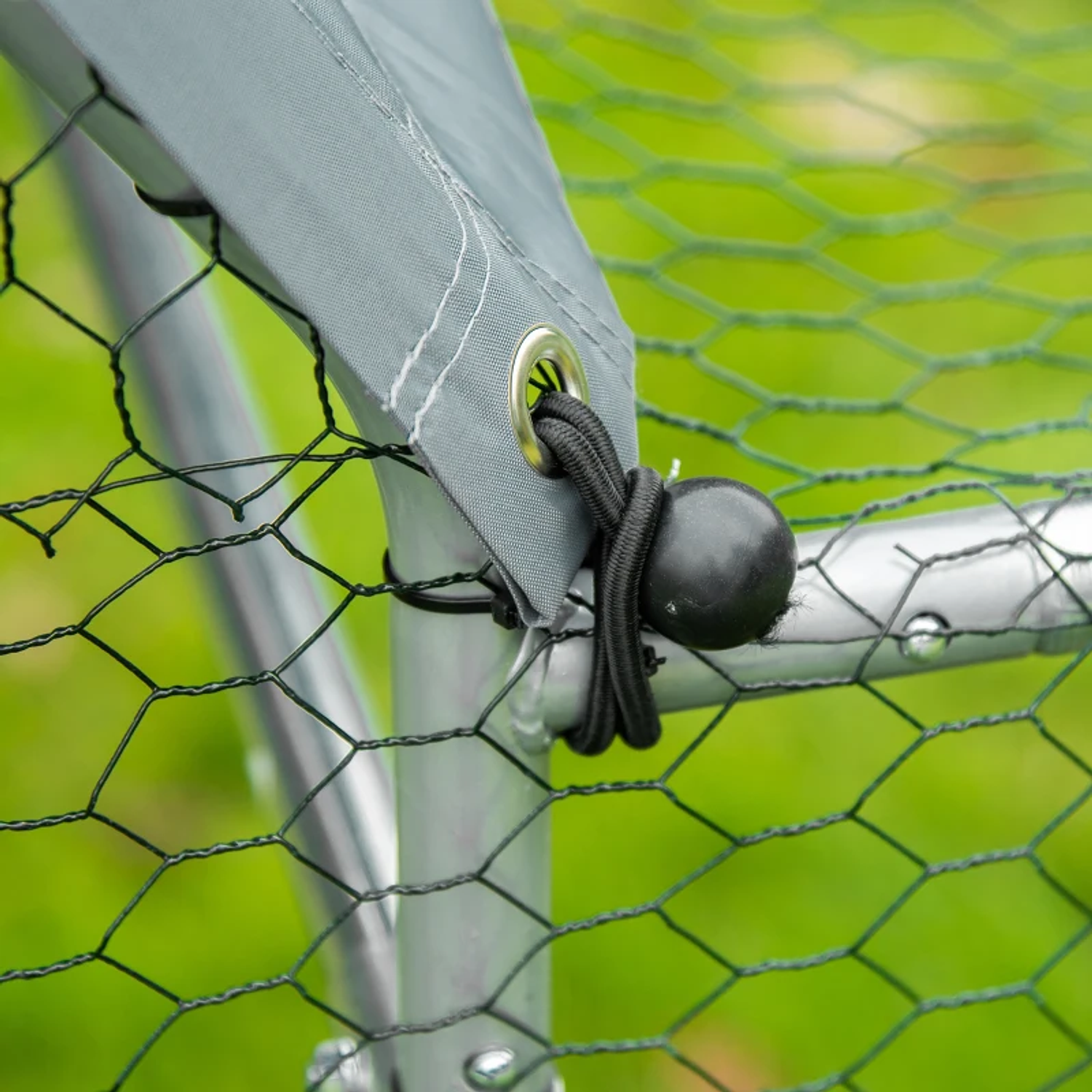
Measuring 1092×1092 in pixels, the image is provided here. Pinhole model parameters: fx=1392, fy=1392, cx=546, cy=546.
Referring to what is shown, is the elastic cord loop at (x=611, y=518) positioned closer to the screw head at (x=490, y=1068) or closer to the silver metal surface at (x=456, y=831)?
the silver metal surface at (x=456, y=831)

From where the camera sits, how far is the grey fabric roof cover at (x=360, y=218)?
0.44m

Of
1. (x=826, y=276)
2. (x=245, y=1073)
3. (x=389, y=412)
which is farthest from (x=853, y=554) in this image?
(x=826, y=276)

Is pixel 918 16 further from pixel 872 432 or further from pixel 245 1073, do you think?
pixel 245 1073

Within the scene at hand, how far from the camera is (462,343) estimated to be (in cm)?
46

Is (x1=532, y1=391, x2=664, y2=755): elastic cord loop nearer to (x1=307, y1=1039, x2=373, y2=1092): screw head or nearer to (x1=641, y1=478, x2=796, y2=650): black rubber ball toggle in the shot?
(x1=641, y1=478, x2=796, y2=650): black rubber ball toggle

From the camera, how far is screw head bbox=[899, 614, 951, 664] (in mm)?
550

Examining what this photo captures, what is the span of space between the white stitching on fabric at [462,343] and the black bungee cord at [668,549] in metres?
0.04

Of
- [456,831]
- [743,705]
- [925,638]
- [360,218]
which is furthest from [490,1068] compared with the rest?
[743,705]

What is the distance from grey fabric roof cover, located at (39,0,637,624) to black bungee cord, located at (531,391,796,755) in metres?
0.01

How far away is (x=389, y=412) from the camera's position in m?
0.44

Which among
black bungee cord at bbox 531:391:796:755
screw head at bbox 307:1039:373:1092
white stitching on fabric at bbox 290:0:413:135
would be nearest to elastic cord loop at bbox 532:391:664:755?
black bungee cord at bbox 531:391:796:755

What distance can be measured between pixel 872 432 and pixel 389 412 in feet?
4.56

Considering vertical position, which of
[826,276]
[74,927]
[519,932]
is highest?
[826,276]

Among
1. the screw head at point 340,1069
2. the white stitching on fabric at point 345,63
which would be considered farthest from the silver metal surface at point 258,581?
the white stitching on fabric at point 345,63
